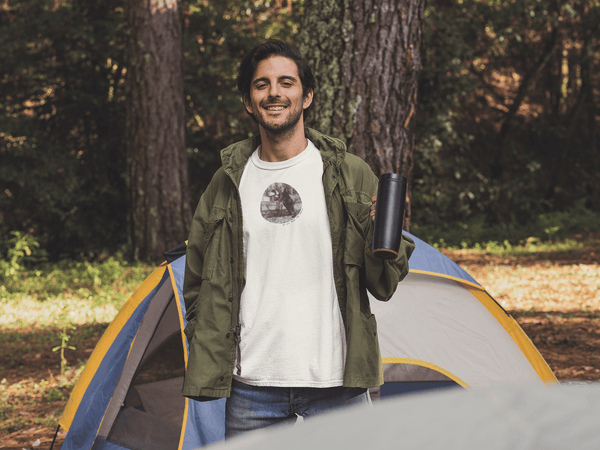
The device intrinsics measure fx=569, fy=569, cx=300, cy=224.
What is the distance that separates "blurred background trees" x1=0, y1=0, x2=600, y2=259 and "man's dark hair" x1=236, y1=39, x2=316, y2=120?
7.10 meters

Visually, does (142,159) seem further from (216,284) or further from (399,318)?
(216,284)

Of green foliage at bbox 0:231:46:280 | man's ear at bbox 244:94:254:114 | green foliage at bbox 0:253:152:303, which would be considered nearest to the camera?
man's ear at bbox 244:94:254:114

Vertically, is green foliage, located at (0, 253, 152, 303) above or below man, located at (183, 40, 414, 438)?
below

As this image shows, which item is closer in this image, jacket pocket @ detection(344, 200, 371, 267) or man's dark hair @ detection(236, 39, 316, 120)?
jacket pocket @ detection(344, 200, 371, 267)

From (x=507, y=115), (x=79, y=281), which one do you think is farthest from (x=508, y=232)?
(x=79, y=281)

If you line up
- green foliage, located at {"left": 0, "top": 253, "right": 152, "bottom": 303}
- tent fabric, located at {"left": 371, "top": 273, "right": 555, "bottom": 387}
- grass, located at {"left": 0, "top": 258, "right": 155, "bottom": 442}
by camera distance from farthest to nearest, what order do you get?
green foliage, located at {"left": 0, "top": 253, "right": 152, "bottom": 303} → grass, located at {"left": 0, "top": 258, "right": 155, "bottom": 442} → tent fabric, located at {"left": 371, "top": 273, "right": 555, "bottom": 387}

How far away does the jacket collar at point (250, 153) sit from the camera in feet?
6.14

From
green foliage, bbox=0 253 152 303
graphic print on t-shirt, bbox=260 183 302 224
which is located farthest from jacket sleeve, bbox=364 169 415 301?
green foliage, bbox=0 253 152 303

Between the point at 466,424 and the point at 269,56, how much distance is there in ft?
5.15

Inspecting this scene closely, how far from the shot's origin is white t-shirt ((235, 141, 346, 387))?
1762mm

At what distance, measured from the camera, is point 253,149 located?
1994 mm

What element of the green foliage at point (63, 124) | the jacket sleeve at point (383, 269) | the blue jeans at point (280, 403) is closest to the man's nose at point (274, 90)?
the jacket sleeve at point (383, 269)

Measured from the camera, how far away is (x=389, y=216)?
5.36ft

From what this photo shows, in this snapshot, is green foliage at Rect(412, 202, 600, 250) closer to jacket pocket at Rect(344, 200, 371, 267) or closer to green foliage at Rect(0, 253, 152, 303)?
green foliage at Rect(0, 253, 152, 303)
